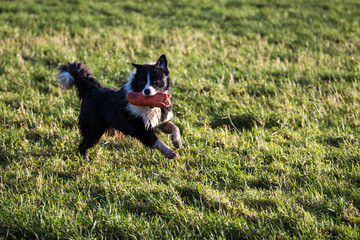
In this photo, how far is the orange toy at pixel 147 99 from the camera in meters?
4.57

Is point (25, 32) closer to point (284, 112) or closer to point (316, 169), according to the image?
point (284, 112)

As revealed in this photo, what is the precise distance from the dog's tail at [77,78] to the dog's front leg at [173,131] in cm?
123

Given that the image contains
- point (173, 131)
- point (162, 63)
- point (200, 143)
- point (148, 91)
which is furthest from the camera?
point (200, 143)

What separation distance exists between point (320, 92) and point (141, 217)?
4656 mm

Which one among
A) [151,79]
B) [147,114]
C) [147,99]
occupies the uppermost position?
[151,79]

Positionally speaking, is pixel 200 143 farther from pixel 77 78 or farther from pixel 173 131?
pixel 77 78

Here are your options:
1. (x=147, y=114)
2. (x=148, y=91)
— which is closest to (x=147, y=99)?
(x=148, y=91)

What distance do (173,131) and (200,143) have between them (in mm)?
556

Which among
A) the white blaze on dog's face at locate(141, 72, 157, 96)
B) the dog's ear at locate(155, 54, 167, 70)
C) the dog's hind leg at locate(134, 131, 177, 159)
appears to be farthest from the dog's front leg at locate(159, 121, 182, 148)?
the dog's ear at locate(155, 54, 167, 70)

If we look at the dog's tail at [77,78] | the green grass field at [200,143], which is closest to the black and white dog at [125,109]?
the dog's tail at [77,78]

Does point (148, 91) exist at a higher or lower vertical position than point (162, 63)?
lower

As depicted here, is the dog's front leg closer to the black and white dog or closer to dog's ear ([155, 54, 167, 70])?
the black and white dog

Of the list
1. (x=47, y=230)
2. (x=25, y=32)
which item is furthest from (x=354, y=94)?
(x=25, y=32)

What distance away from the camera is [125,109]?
4.80 metres
